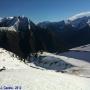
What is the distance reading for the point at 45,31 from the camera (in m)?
Result: 174

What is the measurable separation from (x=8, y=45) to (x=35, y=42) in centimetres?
3296

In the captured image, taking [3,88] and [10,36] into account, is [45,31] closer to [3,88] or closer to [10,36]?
[10,36]

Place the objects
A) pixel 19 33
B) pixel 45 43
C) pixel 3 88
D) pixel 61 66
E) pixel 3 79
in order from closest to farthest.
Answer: pixel 3 88, pixel 3 79, pixel 61 66, pixel 19 33, pixel 45 43

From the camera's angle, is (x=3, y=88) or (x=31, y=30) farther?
(x=31, y=30)

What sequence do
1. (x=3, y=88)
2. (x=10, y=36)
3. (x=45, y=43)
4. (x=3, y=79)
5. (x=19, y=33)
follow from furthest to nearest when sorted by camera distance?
(x=45, y=43)
(x=19, y=33)
(x=10, y=36)
(x=3, y=79)
(x=3, y=88)

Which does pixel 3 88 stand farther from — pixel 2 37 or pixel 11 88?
pixel 2 37

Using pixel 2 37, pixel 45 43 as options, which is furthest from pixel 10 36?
pixel 45 43

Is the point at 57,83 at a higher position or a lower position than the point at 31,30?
lower

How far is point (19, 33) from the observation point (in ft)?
484

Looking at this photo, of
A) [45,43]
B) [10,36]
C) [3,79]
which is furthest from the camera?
[45,43]

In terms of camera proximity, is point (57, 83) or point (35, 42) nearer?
point (57, 83)

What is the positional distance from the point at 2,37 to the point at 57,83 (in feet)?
319

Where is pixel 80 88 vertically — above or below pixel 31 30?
below

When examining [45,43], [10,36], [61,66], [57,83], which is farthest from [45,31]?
[57,83]
